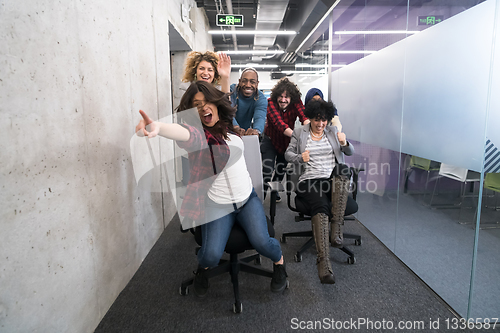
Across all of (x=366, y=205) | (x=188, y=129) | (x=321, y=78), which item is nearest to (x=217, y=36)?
(x=321, y=78)

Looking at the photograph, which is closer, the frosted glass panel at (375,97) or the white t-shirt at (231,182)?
the white t-shirt at (231,182)

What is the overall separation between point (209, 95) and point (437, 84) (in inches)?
58.4

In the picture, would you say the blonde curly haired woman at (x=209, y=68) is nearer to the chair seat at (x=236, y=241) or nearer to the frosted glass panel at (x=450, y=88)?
the chair seat at (x=236, y=241)

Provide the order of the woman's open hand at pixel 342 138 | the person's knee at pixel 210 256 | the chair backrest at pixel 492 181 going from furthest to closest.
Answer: the woman's open hand at pixel 342 138
the person's knee at pixel 210 256
the chair backrest at pixel 492 181

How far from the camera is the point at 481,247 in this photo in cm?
151

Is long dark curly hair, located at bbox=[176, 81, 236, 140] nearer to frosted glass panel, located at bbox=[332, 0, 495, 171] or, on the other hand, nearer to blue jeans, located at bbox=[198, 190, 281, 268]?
blue jeans, located at bbox=[198, 190, 281, 268]

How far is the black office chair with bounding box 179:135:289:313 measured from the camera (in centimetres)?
163

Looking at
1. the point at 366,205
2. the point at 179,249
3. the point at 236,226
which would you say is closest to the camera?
the point at 236,226

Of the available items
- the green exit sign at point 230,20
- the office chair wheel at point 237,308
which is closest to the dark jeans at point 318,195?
the office chair wheel at point 237,308

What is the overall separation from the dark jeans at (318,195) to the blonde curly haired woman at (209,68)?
1.01 m

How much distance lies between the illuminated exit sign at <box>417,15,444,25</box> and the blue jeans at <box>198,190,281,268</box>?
1.67 metres

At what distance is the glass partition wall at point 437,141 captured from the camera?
1.47 m

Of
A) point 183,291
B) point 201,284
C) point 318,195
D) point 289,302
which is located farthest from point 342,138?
point 183,291

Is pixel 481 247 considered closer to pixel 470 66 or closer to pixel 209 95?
pixel 470 66
